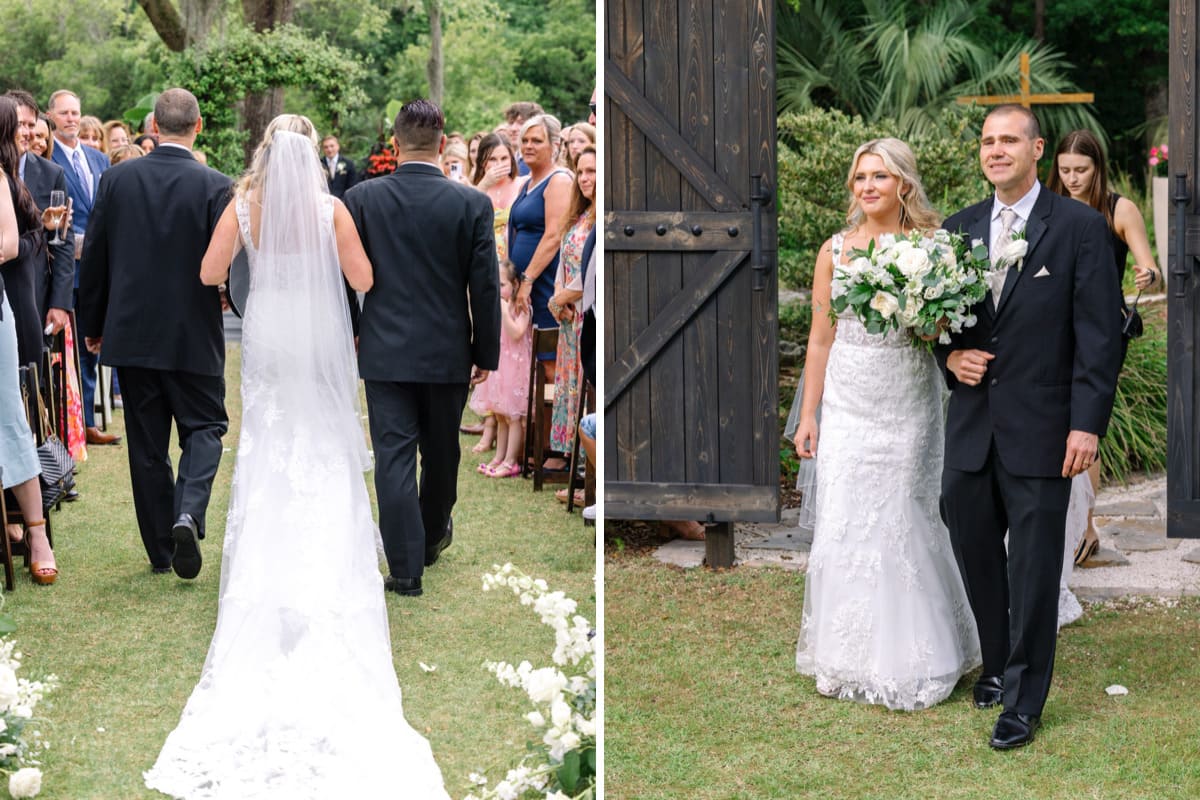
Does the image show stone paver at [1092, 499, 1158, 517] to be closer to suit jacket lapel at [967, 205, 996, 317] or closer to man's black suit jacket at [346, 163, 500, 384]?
suit jacket lapel at [967, 205, 996, 317]

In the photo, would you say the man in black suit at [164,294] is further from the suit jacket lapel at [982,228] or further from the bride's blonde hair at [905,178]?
the suit jacket lapel at [982,228]

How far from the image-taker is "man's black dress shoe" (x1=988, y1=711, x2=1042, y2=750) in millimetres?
4496

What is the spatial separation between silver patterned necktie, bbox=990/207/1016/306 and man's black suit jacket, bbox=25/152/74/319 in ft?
15.3

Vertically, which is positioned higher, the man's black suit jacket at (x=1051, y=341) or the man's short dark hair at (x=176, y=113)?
the man's short dark hair at (x=176, y=113)

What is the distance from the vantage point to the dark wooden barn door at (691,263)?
6.31 metres

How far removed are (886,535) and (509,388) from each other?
10.9 ft

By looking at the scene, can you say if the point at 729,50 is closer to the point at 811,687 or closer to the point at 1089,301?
the point at 1089,301

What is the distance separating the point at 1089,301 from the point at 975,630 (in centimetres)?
141

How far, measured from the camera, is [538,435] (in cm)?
740

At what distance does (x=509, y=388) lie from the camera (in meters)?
7.92

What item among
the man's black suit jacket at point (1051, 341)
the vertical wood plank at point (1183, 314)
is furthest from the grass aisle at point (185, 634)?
the vertical wood plank at point (1183, 314)

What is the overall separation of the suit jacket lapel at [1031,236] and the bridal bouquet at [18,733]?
3.07 metres

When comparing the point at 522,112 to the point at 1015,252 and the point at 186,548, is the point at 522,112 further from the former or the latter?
the point at 1015,252

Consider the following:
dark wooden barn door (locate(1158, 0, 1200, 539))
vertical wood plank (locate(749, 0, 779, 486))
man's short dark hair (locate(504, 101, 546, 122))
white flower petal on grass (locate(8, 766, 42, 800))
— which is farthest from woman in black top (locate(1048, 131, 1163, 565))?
white flower petal on grass (locate(8, 766, 42, 800))
